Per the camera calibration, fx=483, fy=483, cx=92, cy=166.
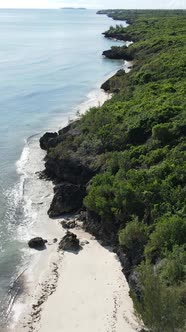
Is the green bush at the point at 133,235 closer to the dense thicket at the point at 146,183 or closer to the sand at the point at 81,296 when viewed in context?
the dense thicket at the point at 146,183

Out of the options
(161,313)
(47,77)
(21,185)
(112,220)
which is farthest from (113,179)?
(47,77)

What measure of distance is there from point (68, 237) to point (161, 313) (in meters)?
11.8

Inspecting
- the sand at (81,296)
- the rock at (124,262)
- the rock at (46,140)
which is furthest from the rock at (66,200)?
the rock at (46,140)

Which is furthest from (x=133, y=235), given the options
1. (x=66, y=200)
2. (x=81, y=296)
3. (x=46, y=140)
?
(x=46, y=140)

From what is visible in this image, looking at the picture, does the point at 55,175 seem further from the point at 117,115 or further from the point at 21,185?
the point at 117,115

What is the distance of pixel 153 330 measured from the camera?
18.2m

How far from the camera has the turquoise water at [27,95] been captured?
1206 inches

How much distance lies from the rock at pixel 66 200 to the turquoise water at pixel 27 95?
7.80 ft

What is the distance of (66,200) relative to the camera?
3322 cm

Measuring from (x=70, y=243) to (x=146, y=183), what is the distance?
566cm

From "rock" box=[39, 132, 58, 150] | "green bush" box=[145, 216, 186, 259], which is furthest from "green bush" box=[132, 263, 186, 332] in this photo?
"rock" box=[39, 132, 58, 150]

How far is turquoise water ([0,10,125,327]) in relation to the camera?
30.6 meters

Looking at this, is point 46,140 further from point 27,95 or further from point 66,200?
point 27,95

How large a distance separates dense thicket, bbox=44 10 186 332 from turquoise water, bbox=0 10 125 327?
Answer: 566 cm
